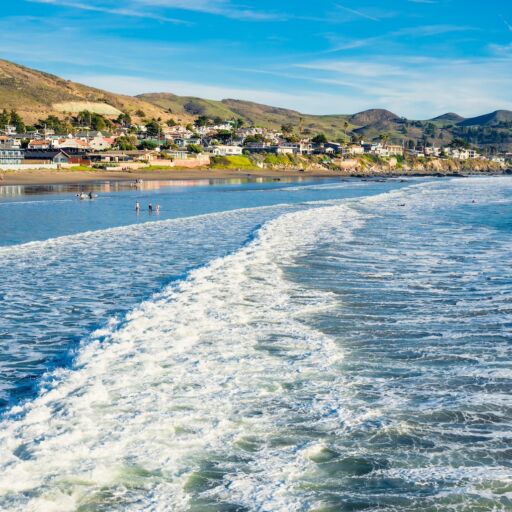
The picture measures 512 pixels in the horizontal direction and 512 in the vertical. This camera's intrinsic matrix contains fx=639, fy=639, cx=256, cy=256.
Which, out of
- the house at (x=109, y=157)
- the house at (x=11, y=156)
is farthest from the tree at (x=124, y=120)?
the house at (x=11, y=156)

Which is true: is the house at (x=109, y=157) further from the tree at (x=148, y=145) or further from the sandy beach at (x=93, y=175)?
the tree at (x=148, y=145)

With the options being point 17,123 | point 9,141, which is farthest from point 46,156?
point 17,123

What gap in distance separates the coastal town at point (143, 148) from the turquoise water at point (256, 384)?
79554 mm

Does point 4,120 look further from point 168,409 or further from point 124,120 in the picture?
point 168,409

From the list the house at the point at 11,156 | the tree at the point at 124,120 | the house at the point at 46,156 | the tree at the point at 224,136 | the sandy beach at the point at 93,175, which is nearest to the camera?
the sandy beach at the point at 93,175

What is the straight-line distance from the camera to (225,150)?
145m

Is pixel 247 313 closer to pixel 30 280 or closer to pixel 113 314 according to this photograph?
pixel 113 314

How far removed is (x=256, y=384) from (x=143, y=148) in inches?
4892

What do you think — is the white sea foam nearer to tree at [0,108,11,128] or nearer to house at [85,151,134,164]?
house at [85,151,134,164]

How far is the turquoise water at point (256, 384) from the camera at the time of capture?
19.9ft

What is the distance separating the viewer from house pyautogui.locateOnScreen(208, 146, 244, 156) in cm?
14112

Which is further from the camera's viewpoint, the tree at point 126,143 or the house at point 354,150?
the house at point 354,150

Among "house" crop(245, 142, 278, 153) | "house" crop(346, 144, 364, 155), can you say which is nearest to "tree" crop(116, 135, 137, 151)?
"house" crop(245, 142, 278, 153)

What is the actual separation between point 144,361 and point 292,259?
34.4 feet
